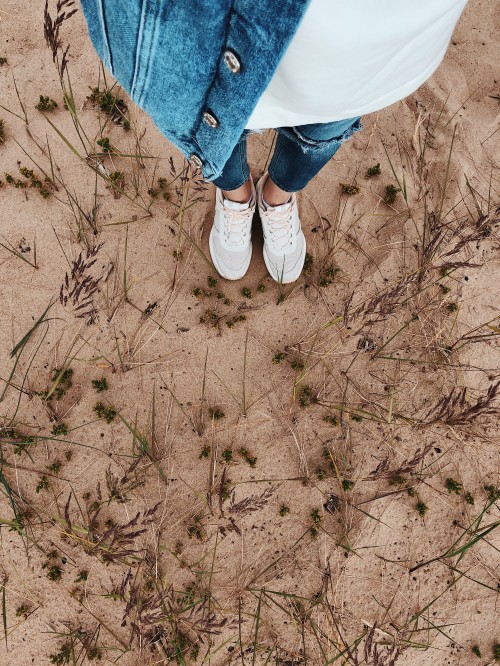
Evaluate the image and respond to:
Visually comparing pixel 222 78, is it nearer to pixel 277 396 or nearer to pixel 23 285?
pixel 277 396

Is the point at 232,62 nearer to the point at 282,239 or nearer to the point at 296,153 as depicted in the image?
the point at 296,153

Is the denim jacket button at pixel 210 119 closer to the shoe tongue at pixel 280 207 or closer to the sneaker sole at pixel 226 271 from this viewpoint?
the shoe tongue at pixel 280 207

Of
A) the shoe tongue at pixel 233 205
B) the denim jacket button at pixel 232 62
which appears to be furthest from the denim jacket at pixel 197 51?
the shoe tongue at pixel 233 205

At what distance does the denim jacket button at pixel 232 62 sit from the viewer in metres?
0.99

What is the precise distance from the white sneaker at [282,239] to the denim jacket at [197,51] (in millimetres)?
1280

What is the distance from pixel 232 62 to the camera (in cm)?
100

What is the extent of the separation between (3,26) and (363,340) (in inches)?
111

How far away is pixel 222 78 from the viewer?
1.05 metres

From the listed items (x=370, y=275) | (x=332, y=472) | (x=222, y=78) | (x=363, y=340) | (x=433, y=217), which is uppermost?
(x=222, y=78)

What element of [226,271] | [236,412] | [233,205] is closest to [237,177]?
[233,205]

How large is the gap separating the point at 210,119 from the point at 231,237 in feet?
4.52

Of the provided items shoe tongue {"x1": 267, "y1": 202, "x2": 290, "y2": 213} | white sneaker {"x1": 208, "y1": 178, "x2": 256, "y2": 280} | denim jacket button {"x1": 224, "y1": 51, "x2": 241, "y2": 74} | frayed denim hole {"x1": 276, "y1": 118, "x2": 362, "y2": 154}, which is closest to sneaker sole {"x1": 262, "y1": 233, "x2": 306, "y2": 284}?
white sneaker {"x1": 208, "y1": 178, "x2": 256, "y2": 280}

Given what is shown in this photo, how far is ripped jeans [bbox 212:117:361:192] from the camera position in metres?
1.63

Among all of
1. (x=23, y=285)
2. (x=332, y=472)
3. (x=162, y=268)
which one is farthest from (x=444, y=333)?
(x=23, y=285)
